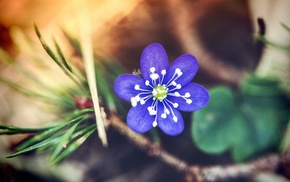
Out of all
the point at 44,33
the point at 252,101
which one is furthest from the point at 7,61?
the point at 252,101

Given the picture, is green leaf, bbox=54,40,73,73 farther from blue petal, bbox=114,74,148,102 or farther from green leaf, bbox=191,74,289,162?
green leaf, bbox=191,74,289,162

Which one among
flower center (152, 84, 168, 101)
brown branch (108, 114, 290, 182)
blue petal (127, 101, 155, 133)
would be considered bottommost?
brown branch (108, 114, 290, 182)

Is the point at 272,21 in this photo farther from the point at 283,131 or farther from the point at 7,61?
the point at 7,61

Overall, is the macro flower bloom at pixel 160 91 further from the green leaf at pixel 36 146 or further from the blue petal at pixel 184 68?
the green leaf at pixel 36 146

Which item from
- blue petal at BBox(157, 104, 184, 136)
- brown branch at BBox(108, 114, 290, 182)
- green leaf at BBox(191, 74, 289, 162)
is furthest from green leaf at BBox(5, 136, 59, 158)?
green leaf at BBox(191, 74, 289, 162)

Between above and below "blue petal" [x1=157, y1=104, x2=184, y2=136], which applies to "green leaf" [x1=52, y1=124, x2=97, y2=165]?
above

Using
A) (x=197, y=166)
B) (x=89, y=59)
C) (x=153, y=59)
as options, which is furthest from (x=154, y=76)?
(x=197, y=166)
